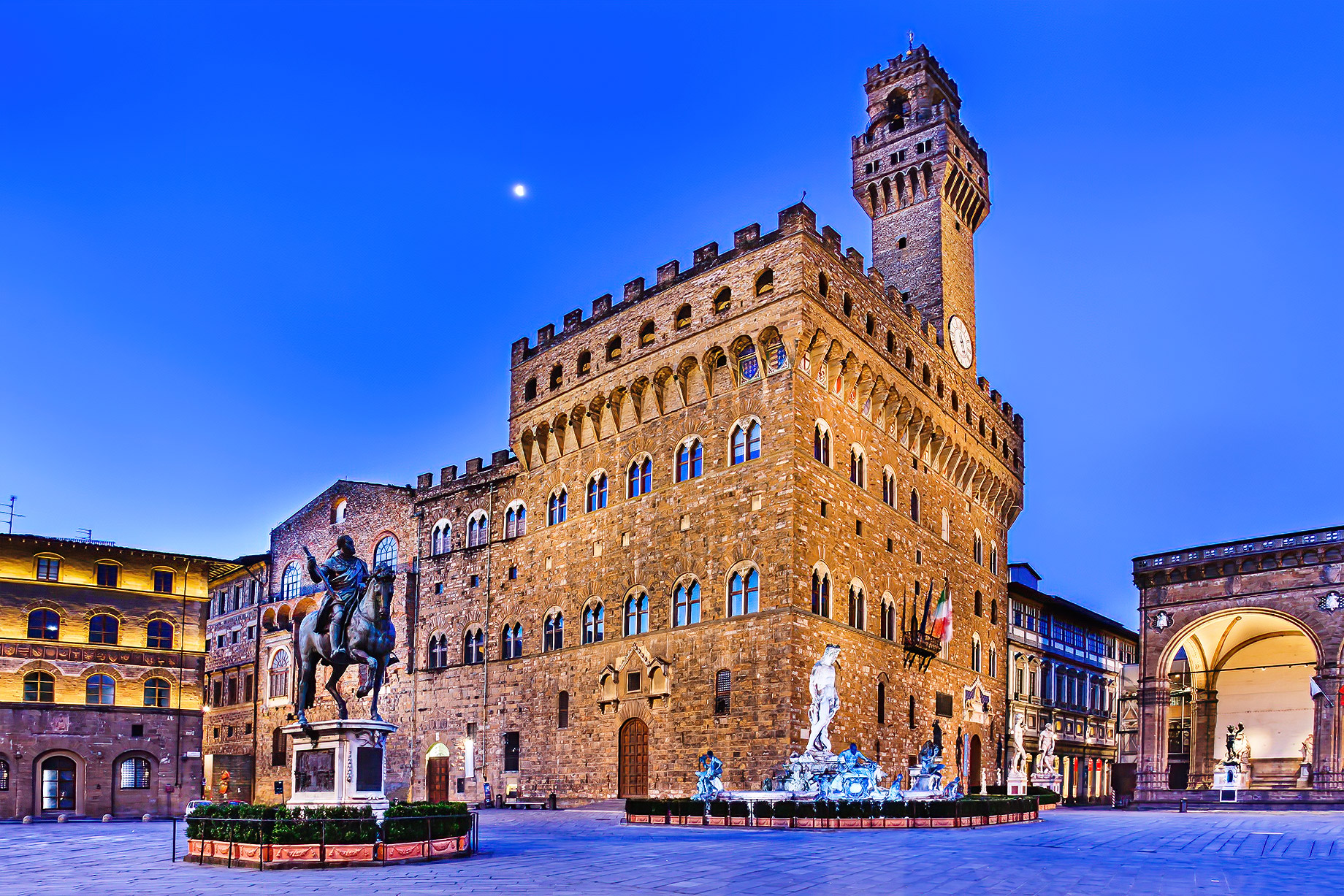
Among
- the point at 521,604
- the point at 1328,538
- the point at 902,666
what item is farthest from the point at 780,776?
the point at 1328,538

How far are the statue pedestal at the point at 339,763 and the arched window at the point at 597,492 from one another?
22.1m

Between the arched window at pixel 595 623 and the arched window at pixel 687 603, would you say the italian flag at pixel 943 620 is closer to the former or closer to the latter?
the arched window at pixel 687 603

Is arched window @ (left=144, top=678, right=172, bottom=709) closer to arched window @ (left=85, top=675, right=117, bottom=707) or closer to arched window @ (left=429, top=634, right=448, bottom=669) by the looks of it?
arched window @ (left=85, top=675, right=117, bottom=707)

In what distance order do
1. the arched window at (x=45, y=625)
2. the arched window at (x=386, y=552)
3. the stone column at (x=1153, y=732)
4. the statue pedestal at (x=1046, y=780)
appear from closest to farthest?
the stone column at (x=1153, y=732) → the statue pedestal at (x=1046, y=780) → the arched window at (x=45, y=625) → the arched window at (x=386, y=552)

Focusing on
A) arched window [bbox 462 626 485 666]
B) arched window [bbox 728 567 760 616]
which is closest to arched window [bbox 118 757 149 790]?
arched window [bbox 462 626 485 666]

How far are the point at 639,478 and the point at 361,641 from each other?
68.7 feet

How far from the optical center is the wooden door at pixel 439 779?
151 ft

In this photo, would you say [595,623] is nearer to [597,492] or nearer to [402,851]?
[597,492]

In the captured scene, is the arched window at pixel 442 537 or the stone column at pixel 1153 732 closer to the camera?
the arched window at pixel 442 537

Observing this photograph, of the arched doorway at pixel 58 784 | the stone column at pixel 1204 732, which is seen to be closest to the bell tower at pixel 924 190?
the stone column at pixel 1204 732

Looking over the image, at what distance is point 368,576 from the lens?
2120 cm

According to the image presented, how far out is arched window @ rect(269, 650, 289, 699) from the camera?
5444 cm

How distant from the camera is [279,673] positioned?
2157 inches

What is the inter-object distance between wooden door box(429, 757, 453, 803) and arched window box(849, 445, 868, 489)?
66.8 feet
